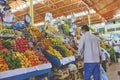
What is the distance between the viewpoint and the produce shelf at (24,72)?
3650mm

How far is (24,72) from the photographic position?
159 inches

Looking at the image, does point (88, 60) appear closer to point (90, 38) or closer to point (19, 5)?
point (90, 38)

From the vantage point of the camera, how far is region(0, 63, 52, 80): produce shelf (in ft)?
12.0

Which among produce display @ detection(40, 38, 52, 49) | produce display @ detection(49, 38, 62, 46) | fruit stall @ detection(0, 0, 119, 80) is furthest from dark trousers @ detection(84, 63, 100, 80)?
produce display @ detection(49, 38, 62, 46)

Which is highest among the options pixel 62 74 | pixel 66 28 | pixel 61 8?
pixel 61 8

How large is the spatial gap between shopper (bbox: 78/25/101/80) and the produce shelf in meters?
0.76

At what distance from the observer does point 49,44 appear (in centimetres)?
563

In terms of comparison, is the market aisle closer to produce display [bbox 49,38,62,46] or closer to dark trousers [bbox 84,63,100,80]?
produce display [bbox 49,38,62,46]

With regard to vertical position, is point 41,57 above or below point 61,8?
below

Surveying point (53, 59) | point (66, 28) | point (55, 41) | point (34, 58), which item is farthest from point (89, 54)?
point (66, 28)

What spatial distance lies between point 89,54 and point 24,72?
1408 millimetres

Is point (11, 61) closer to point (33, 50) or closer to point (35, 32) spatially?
point (33, 50)

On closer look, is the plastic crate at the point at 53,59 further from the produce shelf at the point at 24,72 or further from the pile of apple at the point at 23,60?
the pile of apple at the point at 23,60

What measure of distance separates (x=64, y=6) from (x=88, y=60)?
16260 mm
